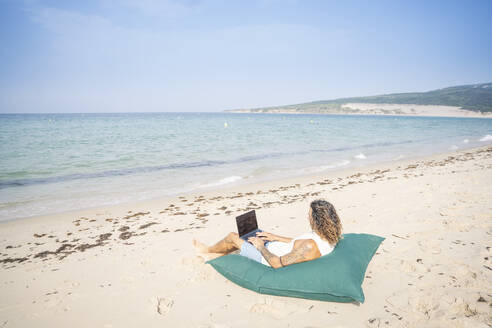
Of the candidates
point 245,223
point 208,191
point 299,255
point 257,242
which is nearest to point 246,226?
point 245,223

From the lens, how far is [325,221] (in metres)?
3.47

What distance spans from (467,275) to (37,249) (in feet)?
24.8

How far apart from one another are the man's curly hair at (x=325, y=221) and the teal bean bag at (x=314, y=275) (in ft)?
0.87

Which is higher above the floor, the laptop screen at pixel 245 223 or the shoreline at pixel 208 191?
the laptop screen at pixel 245 223

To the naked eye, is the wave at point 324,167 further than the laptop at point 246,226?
Yes

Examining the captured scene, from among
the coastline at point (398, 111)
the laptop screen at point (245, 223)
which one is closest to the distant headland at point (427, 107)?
the coastline at point (398, 111)

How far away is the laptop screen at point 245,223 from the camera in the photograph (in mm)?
4453

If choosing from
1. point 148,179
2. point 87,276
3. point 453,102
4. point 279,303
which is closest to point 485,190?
point 279,303

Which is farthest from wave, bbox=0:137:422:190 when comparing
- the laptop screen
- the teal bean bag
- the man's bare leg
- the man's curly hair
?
the man's curly hair

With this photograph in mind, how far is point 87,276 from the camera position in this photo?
4.37 metres

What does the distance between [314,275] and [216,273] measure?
5.01 feet

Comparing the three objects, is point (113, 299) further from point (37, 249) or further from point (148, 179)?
point (148, 179)

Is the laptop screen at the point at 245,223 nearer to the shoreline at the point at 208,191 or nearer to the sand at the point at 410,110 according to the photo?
the shoreline at the point at 208,191

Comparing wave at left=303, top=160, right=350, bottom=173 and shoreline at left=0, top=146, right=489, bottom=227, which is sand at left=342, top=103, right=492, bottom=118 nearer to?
wave at left=303, top=160, right=350, bottom=173
